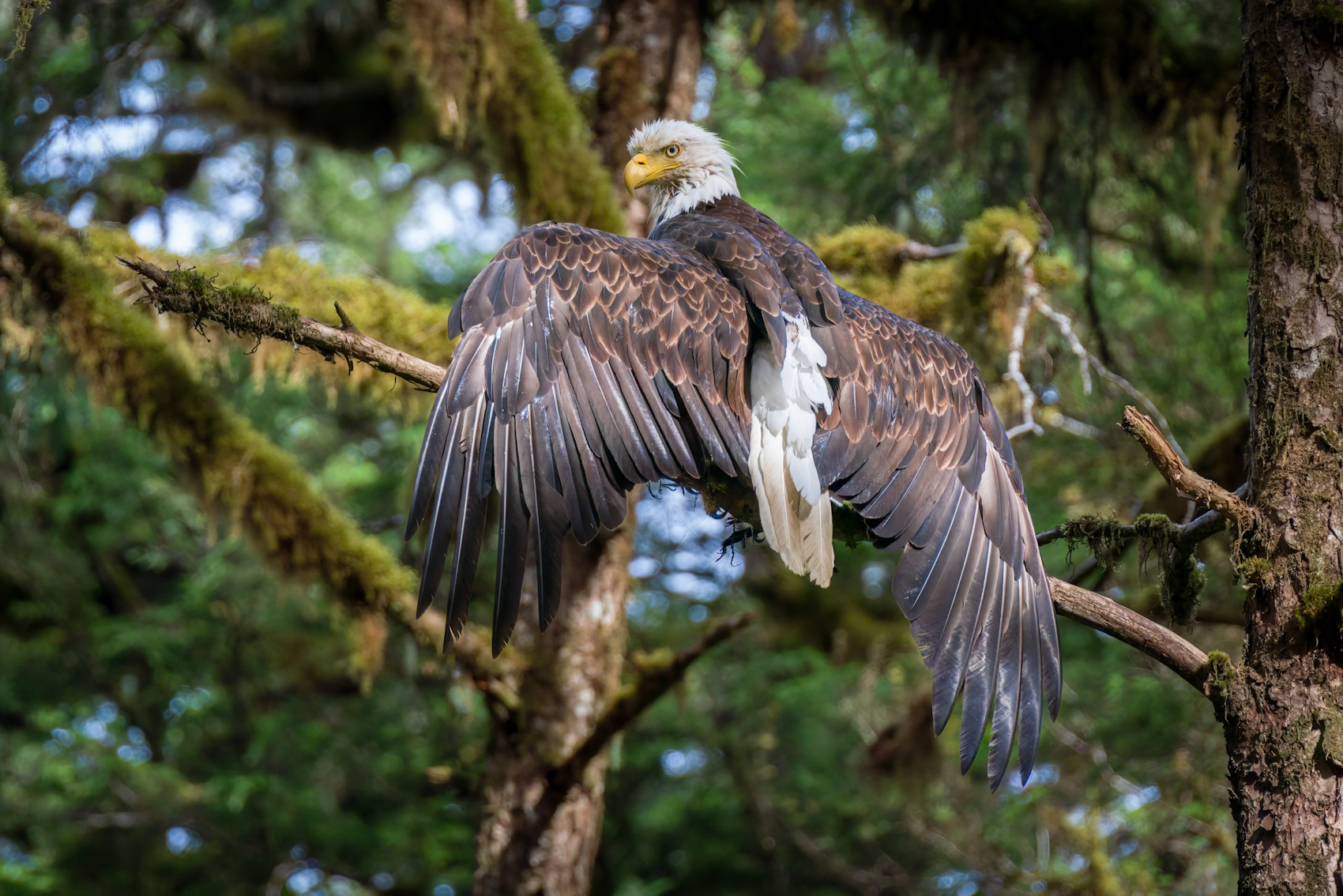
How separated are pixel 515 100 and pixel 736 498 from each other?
2.85 meters

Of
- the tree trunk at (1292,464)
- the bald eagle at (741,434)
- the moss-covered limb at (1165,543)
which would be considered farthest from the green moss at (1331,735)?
the bald eagle at (741,434)

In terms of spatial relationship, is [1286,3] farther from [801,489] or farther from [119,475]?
[119,475]

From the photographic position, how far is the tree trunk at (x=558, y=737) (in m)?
5.60

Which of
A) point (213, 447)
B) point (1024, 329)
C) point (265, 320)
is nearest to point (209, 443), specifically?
point (213, 447)

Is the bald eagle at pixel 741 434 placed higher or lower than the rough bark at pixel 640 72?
lower

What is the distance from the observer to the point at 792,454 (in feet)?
12.4

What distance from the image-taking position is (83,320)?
214 inches

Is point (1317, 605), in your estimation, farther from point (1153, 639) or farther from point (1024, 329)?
point (1024, 329)

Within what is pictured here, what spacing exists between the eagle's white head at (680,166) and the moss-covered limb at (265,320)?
210 cm

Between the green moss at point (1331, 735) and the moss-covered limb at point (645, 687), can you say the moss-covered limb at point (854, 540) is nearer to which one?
the green moss at point (1331, 735)

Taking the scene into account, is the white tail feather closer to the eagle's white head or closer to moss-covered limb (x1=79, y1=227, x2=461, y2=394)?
the eagle's white head

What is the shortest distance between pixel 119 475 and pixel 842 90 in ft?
27.4

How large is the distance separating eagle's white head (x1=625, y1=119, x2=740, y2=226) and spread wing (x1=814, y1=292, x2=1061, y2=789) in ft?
4.30

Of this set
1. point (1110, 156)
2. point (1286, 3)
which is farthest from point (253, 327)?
point (1110, 156)
